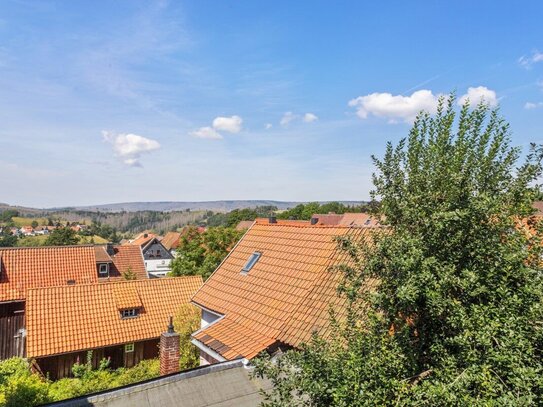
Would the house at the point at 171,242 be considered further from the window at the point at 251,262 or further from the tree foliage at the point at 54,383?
the window at the point at 251,262

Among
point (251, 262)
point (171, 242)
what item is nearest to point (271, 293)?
point (251, 262)

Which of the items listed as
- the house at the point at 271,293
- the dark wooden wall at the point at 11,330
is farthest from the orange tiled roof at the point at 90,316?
the house at the point at 271,293

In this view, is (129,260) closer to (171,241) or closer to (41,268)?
(41,268)

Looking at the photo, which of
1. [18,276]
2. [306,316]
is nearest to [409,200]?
[306,316]

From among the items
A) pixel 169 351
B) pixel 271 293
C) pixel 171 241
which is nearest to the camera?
pixel 169 351

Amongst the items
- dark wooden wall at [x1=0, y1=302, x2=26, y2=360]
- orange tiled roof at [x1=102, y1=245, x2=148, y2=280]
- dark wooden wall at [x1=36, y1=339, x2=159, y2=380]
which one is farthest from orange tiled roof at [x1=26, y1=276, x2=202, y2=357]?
orange tiled roof at [x1=102, y1=245, x2=148, y2=280]

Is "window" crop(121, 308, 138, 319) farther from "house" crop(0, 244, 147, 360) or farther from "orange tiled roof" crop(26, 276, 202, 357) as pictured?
"house" crop(0, 244, 147, 360)

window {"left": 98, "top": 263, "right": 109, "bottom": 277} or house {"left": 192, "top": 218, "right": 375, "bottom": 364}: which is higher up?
house {"left": 192, "top": 218, "right": 375, "bottom": 364}
